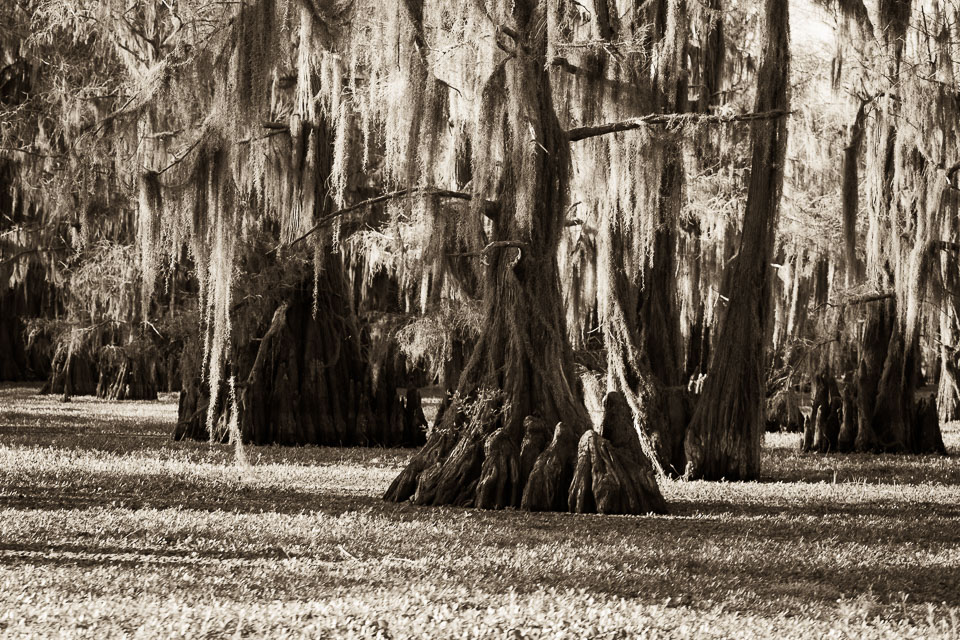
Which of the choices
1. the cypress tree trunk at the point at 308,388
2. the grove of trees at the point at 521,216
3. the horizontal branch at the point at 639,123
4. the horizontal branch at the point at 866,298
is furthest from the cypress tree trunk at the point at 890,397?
the horizontal branch at the point at 639,123

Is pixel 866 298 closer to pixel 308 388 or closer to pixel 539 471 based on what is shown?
pixel 308 388

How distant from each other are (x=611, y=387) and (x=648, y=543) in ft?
20.9

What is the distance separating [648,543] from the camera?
923cm

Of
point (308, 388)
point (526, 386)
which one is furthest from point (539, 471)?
point (308, 388)

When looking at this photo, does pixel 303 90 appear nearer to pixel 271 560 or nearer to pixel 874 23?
pixel 874 23

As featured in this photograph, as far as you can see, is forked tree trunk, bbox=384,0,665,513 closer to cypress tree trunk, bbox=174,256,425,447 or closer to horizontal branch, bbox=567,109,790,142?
horizontal branch, bbox=567,109,790,142

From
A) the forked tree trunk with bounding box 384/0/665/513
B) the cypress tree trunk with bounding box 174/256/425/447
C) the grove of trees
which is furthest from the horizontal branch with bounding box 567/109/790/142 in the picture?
the cypress tree trunk with bounding box 174/256/425/447

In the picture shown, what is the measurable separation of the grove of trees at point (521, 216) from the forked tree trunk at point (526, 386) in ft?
0.09

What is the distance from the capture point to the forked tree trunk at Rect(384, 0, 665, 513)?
11.1 metres

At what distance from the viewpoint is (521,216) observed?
38.8ft

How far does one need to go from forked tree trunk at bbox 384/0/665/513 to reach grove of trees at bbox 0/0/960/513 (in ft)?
0.09

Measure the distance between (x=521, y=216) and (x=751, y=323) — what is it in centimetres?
450

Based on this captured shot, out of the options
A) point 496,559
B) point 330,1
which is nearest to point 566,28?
point 330,1

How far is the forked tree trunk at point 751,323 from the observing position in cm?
1508
